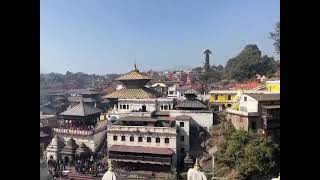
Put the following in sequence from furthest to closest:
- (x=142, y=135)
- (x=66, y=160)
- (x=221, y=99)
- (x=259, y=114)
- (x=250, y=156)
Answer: (x=221, y=99)
(x=66, y=160)
(x=142, y=135)
(x=259, y=114)
(x=250, y=156)

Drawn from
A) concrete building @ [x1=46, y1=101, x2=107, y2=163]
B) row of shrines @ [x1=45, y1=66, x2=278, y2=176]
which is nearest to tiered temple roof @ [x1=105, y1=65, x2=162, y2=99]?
row of shrines @ [x1=45, y1=66, x2=278, y2=176]

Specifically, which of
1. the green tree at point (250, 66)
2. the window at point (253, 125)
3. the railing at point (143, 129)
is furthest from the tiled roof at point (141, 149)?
the green tree at point (250, 66)

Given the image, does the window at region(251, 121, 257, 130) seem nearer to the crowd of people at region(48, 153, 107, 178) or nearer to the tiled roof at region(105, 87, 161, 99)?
the crowd of people at region(48, 153, 107, 178)

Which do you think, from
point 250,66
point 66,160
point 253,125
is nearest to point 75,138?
point 66,160

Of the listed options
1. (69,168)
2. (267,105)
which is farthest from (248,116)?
(69,168)

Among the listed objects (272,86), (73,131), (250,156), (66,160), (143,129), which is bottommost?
(66,160)

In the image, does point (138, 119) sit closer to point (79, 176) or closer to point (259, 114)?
point (79, 176)

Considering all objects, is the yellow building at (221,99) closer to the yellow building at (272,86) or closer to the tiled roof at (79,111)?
the yellow building at (272,86)

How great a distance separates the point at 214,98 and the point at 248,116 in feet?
14.0

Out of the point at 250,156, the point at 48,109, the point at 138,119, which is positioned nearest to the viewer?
the point at 250,156

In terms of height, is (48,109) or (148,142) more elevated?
(48,109)

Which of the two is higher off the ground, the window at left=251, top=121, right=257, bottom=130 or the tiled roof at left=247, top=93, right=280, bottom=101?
the tiled roof at left=247, top=93, right=280, bottom=101

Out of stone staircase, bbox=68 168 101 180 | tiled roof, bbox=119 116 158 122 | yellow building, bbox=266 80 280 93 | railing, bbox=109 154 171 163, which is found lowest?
stone staircase, bbox=68 168 101 180
